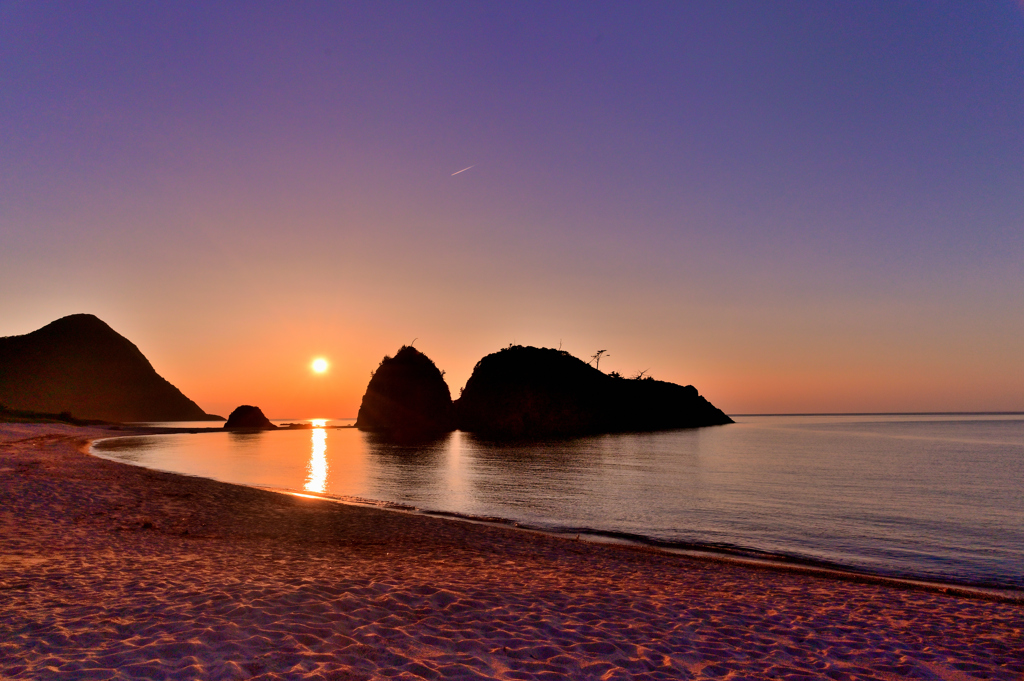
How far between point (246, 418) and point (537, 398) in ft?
231

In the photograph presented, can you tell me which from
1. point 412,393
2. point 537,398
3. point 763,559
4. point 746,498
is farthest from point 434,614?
point 537,398

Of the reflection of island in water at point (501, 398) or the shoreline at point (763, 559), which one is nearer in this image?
the shoreline at point (763, 559)

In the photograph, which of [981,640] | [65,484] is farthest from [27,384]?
[981,640]

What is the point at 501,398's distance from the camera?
126 m

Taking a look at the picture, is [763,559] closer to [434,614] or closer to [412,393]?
[434,614]

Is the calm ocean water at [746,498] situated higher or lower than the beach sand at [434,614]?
lower

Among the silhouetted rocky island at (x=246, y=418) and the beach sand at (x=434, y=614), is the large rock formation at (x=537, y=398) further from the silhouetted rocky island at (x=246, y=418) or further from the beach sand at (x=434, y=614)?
the beach sand at (x=434, y=614)

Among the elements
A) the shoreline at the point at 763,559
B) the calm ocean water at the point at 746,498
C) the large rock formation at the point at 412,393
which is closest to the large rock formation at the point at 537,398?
the large rock formation at the point at 412,393

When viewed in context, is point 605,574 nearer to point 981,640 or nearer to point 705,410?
point 981,640

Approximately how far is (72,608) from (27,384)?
Answer: 232 metres

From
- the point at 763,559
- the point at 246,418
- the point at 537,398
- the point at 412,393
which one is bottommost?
the point at 246,418

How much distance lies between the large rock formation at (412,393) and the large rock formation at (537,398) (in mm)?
8437

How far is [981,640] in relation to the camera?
8023 millimetres

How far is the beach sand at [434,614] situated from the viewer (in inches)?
232
